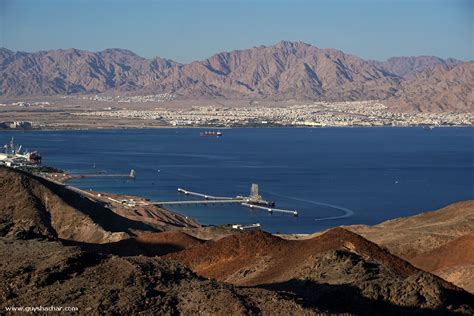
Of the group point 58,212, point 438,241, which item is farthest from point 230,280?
point 58,212

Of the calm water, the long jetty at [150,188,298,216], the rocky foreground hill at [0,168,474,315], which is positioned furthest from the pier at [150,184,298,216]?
the rocky foreground hill at [0,168,474,315]

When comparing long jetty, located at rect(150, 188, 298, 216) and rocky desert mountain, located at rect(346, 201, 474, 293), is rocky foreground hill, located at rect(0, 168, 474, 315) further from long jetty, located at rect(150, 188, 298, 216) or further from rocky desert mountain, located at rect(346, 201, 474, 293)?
long jetty, located at rect(150, 188, 298, 216)

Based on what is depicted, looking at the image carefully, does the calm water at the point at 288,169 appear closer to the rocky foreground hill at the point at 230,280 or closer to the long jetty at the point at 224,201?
the long jetty at the point at 224,201

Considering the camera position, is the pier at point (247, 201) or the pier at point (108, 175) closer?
the pier at point (247, 201)

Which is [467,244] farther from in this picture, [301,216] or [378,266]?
[301,216]

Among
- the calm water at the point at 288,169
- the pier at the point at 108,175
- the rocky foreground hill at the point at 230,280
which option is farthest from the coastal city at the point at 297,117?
the rocky foreground hill at the point at 230,280

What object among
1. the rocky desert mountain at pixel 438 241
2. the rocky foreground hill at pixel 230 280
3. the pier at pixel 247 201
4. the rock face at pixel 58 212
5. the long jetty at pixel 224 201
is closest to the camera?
the rocky foreground hill at pixel 230 280

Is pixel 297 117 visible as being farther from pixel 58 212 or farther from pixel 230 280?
pixel 230 280

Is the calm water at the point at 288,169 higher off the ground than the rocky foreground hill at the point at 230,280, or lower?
lower
